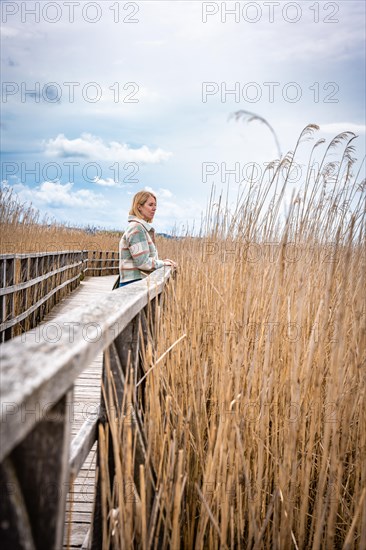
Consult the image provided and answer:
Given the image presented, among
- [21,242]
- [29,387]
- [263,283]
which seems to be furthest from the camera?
[21,242]

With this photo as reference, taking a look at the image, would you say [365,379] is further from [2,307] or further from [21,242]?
[21,242]

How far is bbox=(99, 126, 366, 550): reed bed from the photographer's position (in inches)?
45.8

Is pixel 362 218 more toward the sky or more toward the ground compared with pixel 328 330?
more toward the sky

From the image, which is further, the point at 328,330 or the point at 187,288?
the point at 187,288

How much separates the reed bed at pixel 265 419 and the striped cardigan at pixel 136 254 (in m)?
0.95

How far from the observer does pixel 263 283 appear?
6.15ft

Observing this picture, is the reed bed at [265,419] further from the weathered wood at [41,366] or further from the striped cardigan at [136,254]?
the striped cardigan at [136,254]

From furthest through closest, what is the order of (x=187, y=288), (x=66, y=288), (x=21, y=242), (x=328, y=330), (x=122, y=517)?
(x=66, y=288) < (x=21, y=242) < (x=187, y=288) < (x=328, y=330) < (x=122, y=517)

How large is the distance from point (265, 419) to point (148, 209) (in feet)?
7.59

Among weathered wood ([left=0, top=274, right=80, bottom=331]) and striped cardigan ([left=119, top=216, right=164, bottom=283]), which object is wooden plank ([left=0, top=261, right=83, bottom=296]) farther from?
striped cardigan ([left=119, top=216, right=164, bottom=283])

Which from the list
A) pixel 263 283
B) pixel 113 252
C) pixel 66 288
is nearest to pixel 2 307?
pixel 263 283

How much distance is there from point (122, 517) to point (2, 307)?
3926 millimetres

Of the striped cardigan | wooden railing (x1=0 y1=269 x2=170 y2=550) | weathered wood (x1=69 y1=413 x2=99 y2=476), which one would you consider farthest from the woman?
wooden railing (x1=0 y1=269 x2=170 y2=550)

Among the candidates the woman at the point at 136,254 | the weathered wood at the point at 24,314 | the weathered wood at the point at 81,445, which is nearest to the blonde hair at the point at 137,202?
the woman at the point at 136,254
